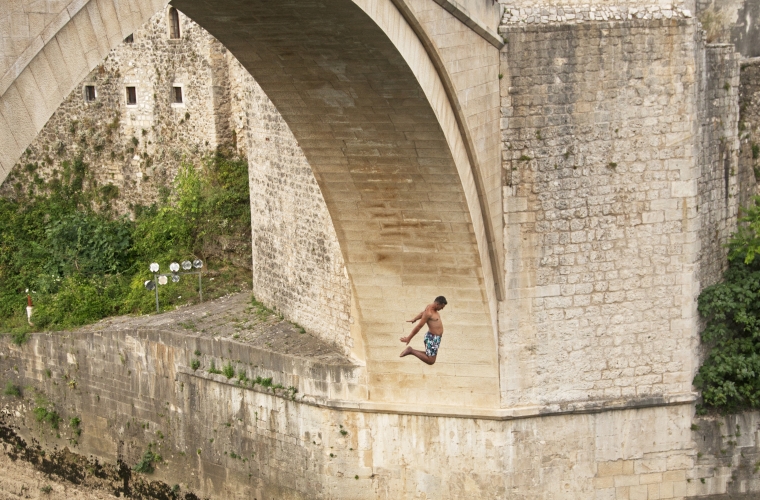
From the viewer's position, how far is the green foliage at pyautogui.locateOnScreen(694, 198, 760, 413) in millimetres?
13148

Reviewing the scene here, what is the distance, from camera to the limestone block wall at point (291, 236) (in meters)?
13.9

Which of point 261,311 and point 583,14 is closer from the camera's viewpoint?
point 583,14

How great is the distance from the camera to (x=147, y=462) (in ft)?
52.2

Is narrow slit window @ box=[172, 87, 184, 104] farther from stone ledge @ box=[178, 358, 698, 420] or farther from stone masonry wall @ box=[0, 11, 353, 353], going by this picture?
stone ledge @ box=[178, 358, 698, 420]

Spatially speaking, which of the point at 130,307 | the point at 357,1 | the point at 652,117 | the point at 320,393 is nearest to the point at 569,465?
the point at 320,393

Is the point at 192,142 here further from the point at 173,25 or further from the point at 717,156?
the point at 717,156

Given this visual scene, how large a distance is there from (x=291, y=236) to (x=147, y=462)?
346cm

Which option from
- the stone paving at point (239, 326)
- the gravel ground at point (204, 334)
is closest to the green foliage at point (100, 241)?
the stone paving at point (239, 326)

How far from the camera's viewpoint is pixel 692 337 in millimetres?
13125

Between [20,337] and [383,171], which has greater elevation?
[383,171]

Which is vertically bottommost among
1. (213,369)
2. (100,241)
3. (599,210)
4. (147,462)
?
(147,462)

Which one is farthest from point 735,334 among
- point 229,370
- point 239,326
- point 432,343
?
point 239,326

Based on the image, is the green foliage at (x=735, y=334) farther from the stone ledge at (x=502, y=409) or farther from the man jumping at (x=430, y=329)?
the man jumping at (x=430, y=329)

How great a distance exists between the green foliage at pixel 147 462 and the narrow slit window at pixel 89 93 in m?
6.74
